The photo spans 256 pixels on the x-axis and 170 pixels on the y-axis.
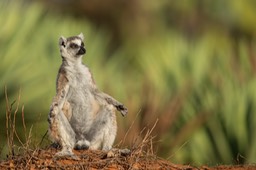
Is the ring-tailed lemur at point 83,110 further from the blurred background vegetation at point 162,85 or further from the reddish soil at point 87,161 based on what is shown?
the blurred background vegetation at point 162,85

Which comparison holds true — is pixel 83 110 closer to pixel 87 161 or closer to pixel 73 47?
pixel 73 47

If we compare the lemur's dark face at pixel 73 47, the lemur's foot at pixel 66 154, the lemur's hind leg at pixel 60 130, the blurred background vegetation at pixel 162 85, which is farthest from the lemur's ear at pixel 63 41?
the lemur's foot at pixel 66 154

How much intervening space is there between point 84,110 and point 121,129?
2.60 metres

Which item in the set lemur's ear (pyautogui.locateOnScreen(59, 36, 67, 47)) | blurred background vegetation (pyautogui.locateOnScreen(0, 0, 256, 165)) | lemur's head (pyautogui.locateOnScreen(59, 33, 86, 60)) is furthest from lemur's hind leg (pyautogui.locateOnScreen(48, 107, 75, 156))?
blurred background vegetation (pyautogui.locateOnScreen(0, 0, 256, 165))

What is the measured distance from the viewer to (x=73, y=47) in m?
9.27

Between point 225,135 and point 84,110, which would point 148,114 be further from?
point 84,110

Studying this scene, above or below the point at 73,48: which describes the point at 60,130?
below

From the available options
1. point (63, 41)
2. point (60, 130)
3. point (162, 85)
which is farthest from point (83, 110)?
point (162, 85)

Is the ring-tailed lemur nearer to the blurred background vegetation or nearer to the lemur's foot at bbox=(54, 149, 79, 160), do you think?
the lemur's foot at bbox=(54, 149, 79, 160)

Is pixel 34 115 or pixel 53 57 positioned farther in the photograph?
pixel 53 57

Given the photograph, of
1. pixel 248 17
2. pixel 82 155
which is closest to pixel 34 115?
pixel 82 155

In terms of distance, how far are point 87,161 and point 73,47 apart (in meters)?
1.48

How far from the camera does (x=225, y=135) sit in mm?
11781

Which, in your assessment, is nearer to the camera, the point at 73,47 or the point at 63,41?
the point at 73,47
